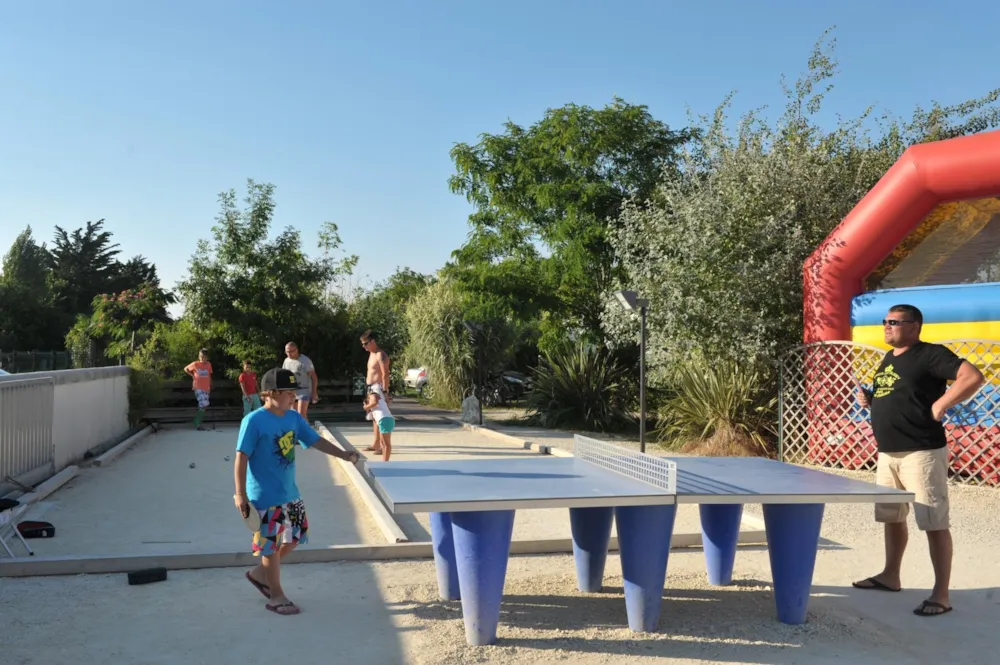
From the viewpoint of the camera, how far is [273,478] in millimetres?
5426

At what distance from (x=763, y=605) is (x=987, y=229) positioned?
881 cm

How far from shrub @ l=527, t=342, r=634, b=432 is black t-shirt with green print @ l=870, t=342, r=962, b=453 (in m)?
13.6

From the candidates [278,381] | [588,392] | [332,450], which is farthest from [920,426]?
[588,392]

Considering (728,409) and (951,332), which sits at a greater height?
(951,332)

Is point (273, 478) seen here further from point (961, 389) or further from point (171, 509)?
point (171, 509)

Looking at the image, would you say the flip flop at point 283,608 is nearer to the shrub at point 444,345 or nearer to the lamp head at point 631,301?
the lamp head at point 631,301

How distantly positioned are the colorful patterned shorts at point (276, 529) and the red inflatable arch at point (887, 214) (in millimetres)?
9535

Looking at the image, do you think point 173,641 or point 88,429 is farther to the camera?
point 88,429

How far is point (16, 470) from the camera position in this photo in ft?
32.7

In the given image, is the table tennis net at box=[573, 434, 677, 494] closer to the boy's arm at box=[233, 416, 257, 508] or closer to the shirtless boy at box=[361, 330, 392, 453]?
the boy's arm at box=[233, 416, 257, 508]

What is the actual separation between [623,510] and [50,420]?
9.05m

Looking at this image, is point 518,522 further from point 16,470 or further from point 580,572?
point 16,470

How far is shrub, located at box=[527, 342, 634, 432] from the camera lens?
1953 cm

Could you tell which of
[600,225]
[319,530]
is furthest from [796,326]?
[319,530]
